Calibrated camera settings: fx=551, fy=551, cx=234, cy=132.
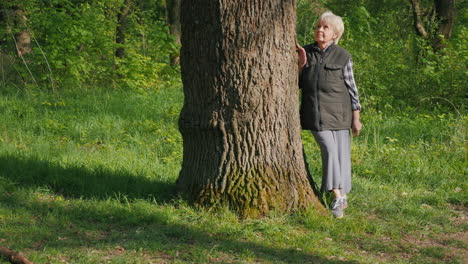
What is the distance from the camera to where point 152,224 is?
4.64m

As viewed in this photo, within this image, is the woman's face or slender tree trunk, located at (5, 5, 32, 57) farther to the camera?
slender tree trunk, located at (5, 5, 32, 57)

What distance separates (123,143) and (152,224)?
298cm

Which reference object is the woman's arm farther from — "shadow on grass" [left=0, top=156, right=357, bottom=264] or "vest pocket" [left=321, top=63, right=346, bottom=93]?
"shadow on grass" [left=0, top=156, right=357, bottom=264]

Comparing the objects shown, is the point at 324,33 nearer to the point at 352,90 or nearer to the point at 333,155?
the point at 352,90

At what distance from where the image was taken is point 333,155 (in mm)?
5082

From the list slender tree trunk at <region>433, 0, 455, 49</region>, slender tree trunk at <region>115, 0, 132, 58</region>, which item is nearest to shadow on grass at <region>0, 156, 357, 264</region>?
slender tree trunk at <region>433, 0, 455, 49</region>

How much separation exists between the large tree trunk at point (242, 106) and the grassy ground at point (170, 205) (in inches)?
9.4

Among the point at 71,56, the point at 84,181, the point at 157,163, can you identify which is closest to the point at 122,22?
the point at 71,56

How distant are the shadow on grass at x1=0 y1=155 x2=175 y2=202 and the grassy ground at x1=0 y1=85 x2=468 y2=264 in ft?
0.04

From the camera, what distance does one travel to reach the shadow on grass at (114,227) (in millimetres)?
4062

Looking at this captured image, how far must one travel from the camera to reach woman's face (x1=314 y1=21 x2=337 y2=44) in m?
5.04

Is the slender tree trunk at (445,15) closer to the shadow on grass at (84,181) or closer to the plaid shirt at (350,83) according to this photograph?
the plaid shirt at (350,83)

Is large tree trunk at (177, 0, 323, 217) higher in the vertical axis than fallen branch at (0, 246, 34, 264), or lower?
higher

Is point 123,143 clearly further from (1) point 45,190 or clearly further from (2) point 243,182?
(2) point 243,182
